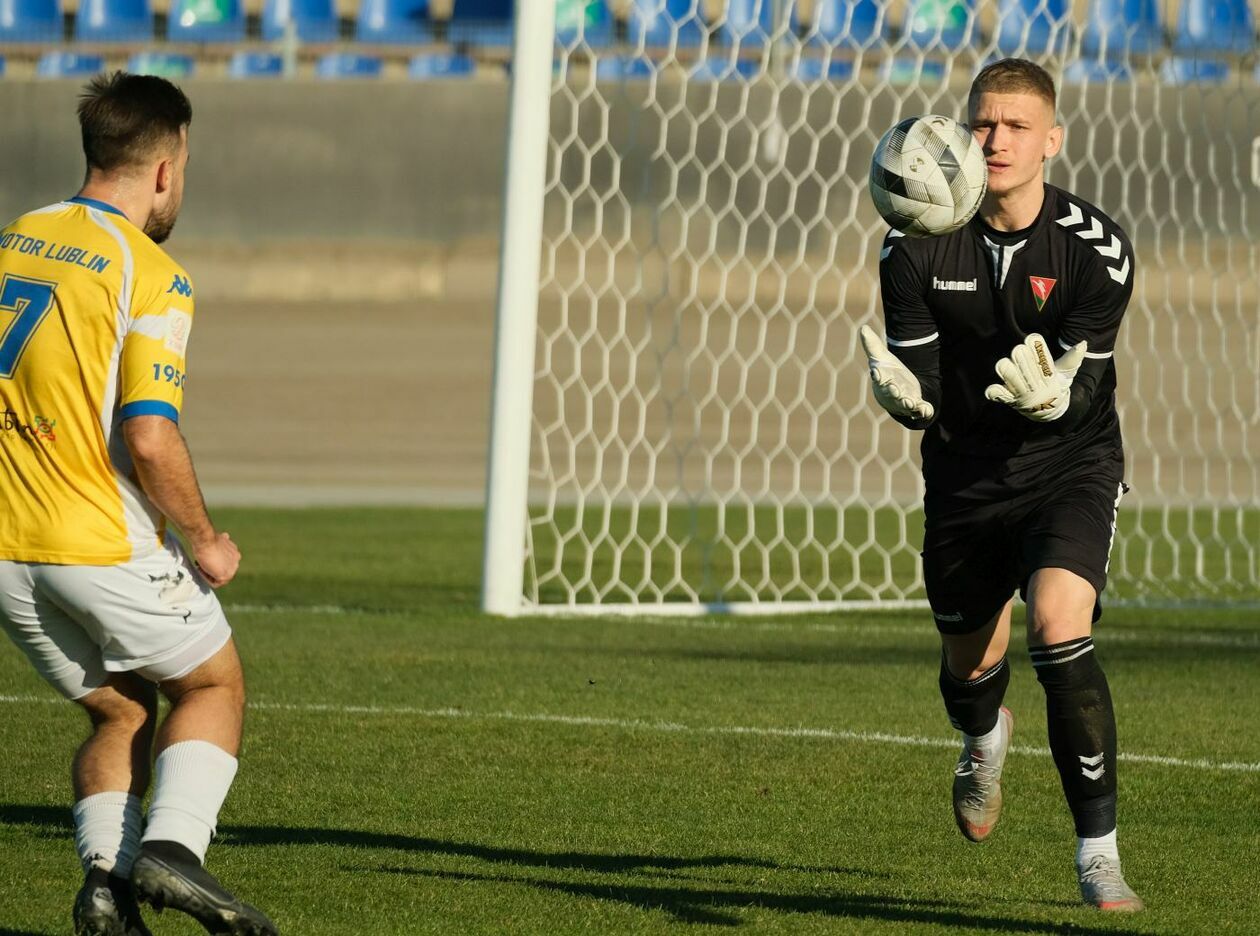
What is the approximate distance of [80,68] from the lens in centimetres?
2942

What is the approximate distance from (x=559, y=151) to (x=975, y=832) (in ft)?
21.6

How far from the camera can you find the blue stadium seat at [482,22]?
2995cm

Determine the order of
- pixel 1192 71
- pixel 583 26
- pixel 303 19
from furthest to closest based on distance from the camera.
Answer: pixel 303 19 < pixel 1192 71 < pixel 583 26

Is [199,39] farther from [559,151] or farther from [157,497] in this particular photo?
[157,497]

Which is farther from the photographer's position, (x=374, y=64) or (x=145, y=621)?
(x=374, y=64)

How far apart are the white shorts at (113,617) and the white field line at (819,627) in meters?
6.49

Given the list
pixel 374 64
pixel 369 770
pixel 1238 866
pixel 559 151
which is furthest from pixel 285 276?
pixel 1238 866

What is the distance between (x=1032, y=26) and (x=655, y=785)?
14.8m

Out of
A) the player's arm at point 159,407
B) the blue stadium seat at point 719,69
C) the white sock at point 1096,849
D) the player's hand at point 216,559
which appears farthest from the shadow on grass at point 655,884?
the blue stadium seat at point 719,69

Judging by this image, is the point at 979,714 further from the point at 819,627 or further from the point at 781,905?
the point at 819,627

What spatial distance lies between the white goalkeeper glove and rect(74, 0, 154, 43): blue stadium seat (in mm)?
26793

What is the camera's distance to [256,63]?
97.3 ft

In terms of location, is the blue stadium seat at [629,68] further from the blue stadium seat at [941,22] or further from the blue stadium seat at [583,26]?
the blue stadium seat at [941,22]

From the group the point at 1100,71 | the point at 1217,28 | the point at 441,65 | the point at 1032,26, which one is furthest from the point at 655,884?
the point at 441,65
